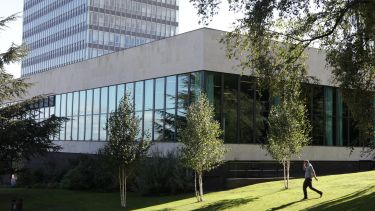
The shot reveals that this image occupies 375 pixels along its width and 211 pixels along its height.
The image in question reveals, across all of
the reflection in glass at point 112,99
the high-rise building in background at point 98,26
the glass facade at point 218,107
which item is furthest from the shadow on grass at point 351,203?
the high-rise building in background at point 98,26

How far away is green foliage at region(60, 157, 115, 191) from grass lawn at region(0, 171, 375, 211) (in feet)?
5.45

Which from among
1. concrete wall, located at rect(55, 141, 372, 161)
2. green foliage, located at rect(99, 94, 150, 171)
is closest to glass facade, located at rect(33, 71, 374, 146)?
concrete wall, located at rect(55, 141, 372, 161)

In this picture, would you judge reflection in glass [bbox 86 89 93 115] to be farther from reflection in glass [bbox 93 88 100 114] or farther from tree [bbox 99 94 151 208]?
tree [bbox 99 94 151 208]

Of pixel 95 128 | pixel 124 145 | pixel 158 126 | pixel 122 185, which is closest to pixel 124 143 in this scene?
pixel 124 145

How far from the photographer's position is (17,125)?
102ft

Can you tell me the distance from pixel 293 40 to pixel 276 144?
27.5 ft

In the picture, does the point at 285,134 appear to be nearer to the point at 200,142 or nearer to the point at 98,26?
the point at 200,142

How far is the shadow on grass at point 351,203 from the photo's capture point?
17.5 meters

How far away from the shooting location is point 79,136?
4425cm

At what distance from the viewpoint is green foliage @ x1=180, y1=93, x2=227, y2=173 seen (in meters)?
23.6

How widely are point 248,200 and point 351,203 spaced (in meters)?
4.55

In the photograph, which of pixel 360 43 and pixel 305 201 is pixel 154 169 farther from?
pixel 360 43

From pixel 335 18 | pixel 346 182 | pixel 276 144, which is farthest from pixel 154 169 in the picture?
pixel 335 18

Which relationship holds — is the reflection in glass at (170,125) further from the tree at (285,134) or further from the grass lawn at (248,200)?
the tree at (285,134)
